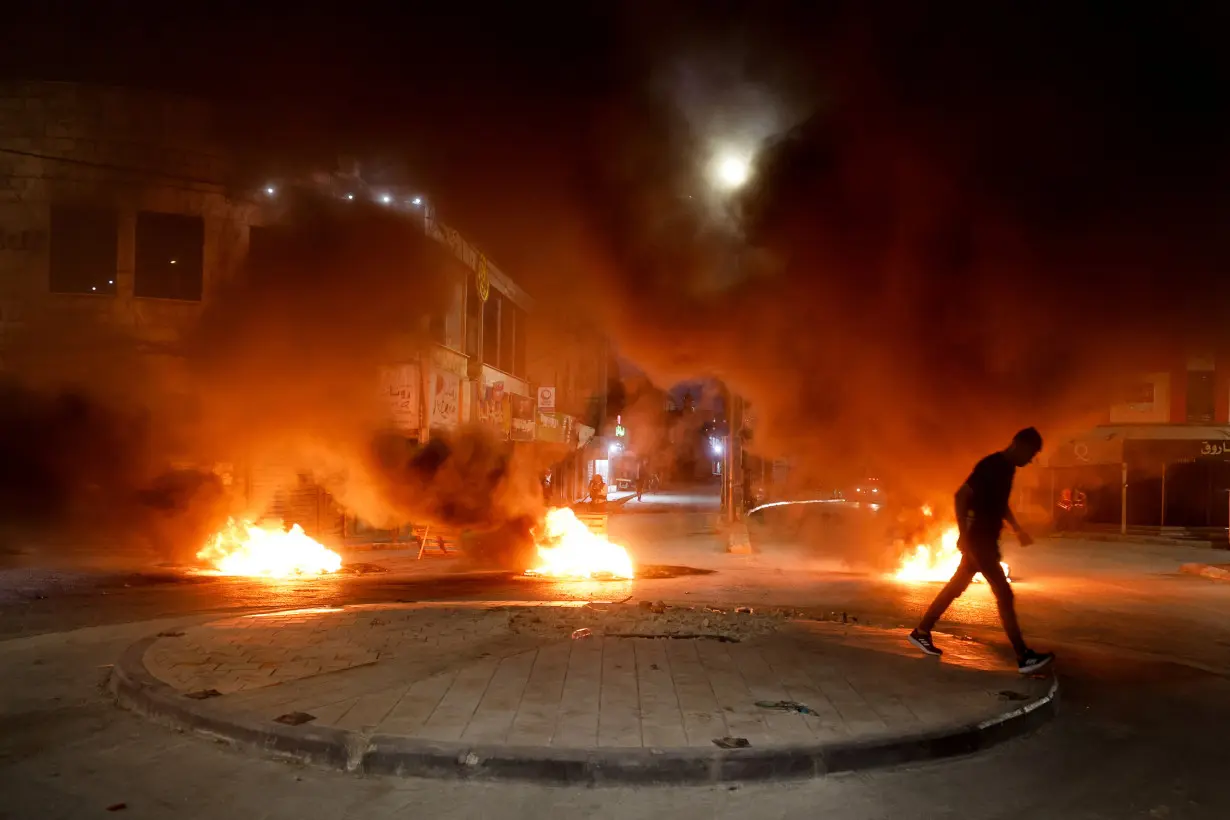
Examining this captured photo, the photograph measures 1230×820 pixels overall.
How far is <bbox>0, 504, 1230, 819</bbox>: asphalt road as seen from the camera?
3535 millimetres

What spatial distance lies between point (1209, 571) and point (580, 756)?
1209 cm

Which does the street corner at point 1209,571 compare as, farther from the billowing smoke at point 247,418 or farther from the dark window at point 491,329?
the dark window at point 491,329

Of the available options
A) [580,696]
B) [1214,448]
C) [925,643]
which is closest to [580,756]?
[580,696]

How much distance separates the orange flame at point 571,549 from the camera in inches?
501

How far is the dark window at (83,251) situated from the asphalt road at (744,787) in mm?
7242

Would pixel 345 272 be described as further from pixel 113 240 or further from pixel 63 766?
pixel 63 766

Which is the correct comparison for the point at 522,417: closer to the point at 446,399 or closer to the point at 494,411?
the point at 494,411

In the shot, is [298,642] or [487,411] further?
[487,411]

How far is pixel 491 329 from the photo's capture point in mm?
23969

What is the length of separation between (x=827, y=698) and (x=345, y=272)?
12.7m

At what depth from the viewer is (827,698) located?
15.4 ft

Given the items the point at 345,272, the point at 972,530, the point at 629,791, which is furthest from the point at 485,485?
the point at 629,791

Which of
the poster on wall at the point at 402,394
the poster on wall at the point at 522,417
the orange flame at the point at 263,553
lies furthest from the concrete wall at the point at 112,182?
the poster on wall at the point at 522,417

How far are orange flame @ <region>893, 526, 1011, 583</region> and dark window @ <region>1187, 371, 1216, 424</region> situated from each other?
33.2 feet
